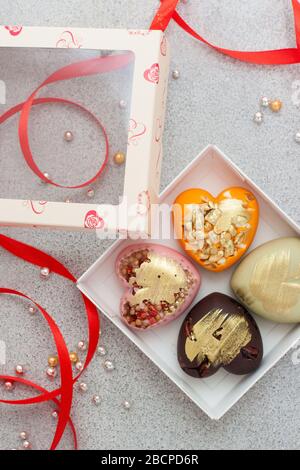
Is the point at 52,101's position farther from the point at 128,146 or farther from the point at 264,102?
the point at 264,102

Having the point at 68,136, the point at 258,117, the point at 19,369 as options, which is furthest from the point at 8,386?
the point at 258,117

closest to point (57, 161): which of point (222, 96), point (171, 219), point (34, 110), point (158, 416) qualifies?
point (34, 110)

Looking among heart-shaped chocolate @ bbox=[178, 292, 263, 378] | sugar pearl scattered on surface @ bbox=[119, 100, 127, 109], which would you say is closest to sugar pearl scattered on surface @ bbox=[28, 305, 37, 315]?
heart-shaped chocolate @ bbox=[178, 292, 263, 378]

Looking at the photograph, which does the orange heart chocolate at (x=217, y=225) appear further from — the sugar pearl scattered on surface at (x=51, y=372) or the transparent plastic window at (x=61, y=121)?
the sugar pearl scattered on surface at (x=51, y=372)

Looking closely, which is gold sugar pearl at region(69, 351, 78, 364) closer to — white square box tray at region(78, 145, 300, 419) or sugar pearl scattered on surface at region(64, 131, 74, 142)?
white square box tray at region(78, 145, 300, 419)
